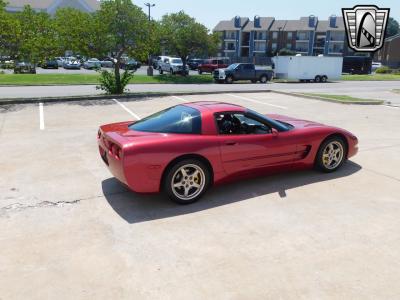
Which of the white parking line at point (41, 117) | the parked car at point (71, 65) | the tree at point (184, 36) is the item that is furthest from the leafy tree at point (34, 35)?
the parked car at point (71, 65)

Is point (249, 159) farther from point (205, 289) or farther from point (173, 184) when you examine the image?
point (205, 289)

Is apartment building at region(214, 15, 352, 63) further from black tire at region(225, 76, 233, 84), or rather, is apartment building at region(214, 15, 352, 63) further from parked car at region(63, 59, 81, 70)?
black tire at region(225, 76, 233, 84)

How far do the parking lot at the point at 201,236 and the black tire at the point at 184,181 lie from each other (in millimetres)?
148

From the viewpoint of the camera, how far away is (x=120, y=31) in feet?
A: 56.8

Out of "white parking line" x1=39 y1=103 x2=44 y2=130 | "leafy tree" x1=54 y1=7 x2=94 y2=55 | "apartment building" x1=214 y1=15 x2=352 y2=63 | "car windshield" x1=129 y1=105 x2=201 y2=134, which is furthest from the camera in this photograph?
"apartment building" x1=214 y1=15 x2=352 y2=63

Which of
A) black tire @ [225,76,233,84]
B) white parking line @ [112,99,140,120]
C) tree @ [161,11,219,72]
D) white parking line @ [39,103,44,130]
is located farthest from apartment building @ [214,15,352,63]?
white parking line @ [39,103,44,130]

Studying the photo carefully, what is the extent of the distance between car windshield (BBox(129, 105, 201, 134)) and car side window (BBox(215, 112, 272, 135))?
1.10 ft

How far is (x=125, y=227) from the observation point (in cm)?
406

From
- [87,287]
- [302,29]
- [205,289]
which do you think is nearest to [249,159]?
[205,289]

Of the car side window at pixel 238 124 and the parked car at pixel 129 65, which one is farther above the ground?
the parked car at pixel 129 65

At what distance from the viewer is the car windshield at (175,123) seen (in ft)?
15.7

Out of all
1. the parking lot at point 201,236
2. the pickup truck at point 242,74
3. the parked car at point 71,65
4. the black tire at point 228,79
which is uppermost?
the parked car at point 71,65

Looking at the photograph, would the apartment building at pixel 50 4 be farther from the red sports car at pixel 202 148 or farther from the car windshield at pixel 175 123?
the red sports car at pixel 202 148

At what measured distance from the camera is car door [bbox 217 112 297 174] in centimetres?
490
